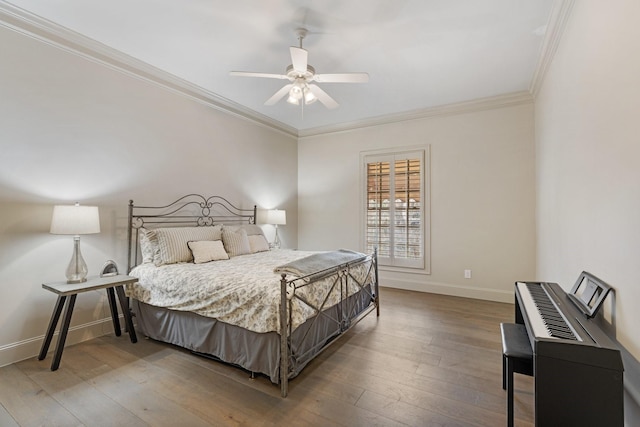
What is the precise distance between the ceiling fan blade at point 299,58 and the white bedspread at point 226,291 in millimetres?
1828

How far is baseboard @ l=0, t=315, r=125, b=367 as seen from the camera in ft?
7.98

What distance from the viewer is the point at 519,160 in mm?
4027

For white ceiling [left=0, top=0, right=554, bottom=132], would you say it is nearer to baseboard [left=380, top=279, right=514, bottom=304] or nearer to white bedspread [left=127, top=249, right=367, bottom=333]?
white bedspread [left=127, top=249, right=367, bottom=333]

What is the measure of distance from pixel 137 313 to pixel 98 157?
1664 millimetres

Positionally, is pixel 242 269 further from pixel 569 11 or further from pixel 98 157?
pixel 569 11

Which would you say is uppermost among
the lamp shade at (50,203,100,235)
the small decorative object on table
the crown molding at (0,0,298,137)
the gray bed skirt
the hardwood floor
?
the crown molding at (0,0,298,137)

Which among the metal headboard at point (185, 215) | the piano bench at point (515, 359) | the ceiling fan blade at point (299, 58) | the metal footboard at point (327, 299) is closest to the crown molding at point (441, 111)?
the metal headboard at point (185, 215)

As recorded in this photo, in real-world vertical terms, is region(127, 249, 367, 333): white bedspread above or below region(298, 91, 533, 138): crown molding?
below

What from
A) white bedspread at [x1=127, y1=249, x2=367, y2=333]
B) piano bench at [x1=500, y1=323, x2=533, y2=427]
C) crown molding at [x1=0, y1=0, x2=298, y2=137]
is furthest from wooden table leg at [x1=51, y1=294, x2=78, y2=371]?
piano bench at [x1=500, y1=323, x2=533, y2=427]

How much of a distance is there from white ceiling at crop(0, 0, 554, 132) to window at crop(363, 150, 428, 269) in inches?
50.5

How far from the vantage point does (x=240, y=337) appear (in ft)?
7.47

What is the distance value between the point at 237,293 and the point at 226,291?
12 cm

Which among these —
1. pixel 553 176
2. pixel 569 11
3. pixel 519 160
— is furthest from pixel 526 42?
pixel 519 160

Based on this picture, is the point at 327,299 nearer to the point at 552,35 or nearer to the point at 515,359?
the point at 515,359
